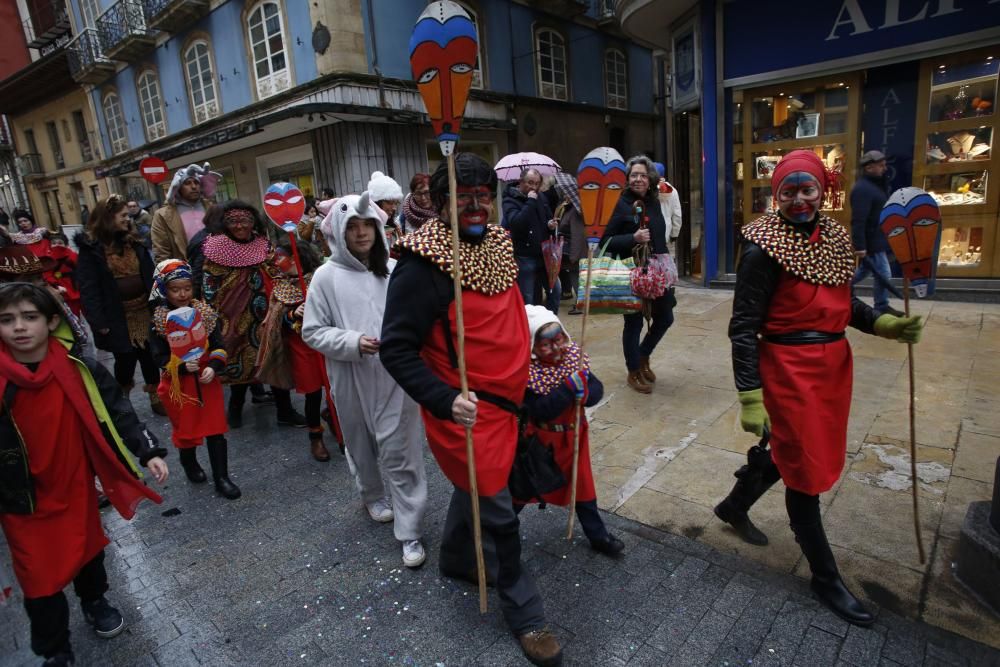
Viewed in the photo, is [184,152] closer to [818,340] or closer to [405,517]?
[405,517]

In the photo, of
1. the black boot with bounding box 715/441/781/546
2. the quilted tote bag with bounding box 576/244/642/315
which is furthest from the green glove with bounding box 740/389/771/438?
the quilted tote bag with bounding box 576/244/642/315

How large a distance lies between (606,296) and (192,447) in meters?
3.19

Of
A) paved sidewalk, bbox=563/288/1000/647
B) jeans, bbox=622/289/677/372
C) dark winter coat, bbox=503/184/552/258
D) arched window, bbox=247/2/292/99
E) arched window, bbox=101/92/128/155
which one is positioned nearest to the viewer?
paved sidewalk, bbox=563/288/1000/647

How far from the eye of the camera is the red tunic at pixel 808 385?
2.32 m

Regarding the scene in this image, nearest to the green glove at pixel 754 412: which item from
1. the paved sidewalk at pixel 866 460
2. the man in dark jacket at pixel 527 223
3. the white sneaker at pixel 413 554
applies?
the paved sidewalk at pixel 866 460

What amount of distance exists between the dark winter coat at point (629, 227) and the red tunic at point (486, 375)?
2.49 m

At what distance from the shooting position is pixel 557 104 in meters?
15.8

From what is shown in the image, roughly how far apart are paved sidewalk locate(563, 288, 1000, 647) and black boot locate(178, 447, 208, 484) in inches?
107

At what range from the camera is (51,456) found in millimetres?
2250

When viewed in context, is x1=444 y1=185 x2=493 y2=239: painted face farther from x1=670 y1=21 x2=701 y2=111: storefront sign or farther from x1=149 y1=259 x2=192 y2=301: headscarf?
x1=670 y1=21 x2=701 y2=111: storefront sign

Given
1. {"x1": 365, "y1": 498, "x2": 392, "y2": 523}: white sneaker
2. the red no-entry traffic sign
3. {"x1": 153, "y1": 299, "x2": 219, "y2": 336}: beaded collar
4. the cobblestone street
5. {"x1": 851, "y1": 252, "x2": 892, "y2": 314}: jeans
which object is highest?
the red no-entry traffic sign

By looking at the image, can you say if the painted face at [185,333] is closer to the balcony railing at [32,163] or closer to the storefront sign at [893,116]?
the storefront sign at [893,116]

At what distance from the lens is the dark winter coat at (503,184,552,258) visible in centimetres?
627

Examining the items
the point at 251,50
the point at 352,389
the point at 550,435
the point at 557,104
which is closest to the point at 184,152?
the point at 251,50
